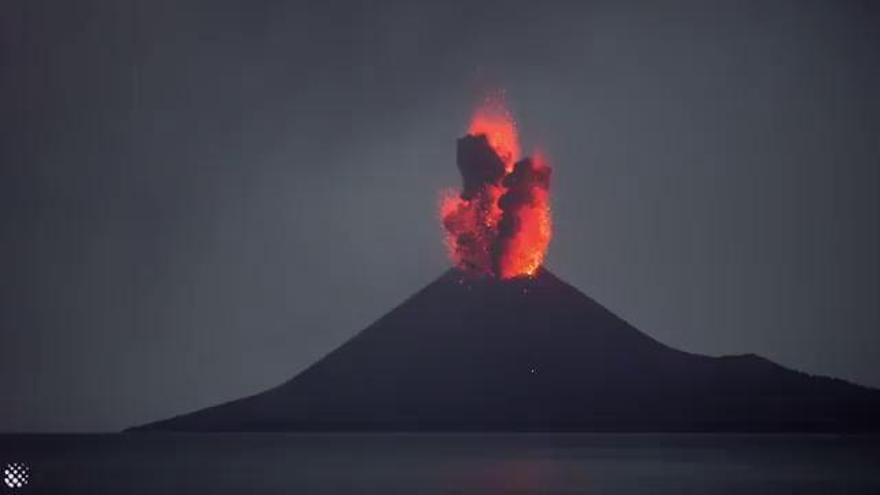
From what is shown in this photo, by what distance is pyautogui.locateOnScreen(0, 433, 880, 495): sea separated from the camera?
10706 cm

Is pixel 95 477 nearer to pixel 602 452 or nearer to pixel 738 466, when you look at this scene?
pixel 738 466

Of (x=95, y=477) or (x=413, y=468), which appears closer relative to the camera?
(x=95, y=477)

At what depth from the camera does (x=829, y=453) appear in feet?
590

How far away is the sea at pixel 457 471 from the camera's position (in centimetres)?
10706

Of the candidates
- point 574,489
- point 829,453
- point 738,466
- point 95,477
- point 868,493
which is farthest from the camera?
point 829,453

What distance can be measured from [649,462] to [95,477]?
59973mm

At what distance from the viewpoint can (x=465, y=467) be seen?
468 feet

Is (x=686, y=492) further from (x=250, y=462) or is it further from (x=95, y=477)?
(x=250, y=462)

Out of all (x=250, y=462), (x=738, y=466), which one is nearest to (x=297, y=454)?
(x=250, y=462)

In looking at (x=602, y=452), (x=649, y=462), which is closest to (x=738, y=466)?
(x=649, y=462)

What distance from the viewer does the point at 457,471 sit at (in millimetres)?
134125

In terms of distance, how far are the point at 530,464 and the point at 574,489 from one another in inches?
1639

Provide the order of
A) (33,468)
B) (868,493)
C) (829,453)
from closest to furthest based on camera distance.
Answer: (868,493) < (33,468) < (829,453)

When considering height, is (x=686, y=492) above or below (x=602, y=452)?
below
